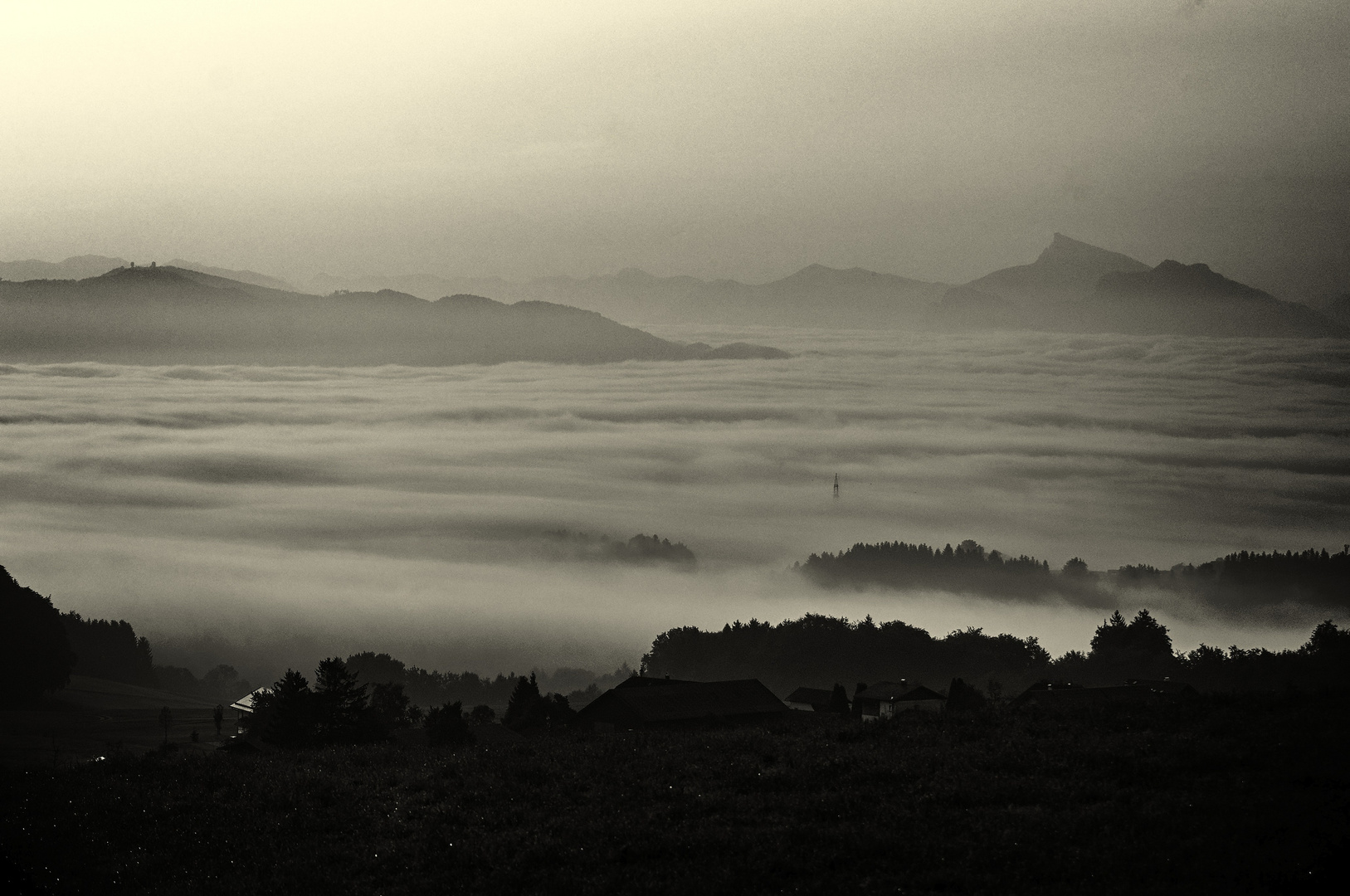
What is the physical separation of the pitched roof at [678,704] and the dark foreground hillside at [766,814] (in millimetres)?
16203

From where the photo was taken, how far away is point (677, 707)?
3725cm

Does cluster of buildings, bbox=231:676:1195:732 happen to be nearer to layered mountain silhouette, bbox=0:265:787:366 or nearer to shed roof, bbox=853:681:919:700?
shed roof, bbox=853:681:919:700

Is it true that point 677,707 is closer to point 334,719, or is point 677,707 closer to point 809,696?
point 334,719

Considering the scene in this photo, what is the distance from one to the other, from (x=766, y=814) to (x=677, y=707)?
23.1m

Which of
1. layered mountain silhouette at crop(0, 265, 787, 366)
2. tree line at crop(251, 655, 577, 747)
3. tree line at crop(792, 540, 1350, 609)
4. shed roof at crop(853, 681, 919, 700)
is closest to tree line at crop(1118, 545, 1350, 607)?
tree line at crop(792, 540, 1350, 609)

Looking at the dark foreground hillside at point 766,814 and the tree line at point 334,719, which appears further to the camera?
the tree line at point 334,719

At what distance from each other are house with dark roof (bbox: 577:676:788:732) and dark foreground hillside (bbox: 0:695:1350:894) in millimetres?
15451

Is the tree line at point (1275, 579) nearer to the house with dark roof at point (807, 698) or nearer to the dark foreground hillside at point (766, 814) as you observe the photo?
the house with dark roof at point (807, 698)

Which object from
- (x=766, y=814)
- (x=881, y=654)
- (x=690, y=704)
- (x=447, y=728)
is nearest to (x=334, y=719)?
(x=447, y=728)

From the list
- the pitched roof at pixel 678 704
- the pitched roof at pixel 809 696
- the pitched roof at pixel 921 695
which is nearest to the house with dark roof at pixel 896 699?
the pitched roof at pixel 921 695

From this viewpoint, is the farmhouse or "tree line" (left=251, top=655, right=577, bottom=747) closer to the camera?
"tree line" (left=251, top=655, right=577, bottom=747)

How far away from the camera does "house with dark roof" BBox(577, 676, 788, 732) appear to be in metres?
34.8

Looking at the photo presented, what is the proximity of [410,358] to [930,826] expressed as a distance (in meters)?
175

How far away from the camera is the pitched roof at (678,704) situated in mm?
35438
